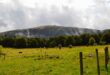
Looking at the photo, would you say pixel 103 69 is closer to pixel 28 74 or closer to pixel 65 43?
pixel 28 74

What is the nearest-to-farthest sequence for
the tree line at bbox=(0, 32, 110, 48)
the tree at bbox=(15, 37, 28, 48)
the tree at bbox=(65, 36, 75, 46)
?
the tree at bbox=(65, 36, 75, 46), the tree line at bbox=(0, 32, 110, 48), the tree at bbox=(15, 37, 28, 48)

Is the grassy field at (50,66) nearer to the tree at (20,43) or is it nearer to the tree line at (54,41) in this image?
the tree line at (54,41)

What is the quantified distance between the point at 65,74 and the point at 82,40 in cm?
12438

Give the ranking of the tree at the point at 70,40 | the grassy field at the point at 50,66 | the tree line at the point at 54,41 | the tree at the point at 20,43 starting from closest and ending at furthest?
the grassy field at the point at 50,66, the tree at the point at 70,40, the tree line at the point at 54,41, the tree at the point at 20,43

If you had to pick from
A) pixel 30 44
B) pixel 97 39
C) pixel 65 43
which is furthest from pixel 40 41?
pixel 97 39

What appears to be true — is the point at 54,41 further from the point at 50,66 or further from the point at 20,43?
the point at 50,66

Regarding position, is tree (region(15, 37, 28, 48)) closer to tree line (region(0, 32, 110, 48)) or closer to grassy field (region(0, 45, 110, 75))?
tree line (region(0, 32, 110, 48))

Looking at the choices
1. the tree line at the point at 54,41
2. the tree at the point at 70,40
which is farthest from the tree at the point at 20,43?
the tree at the point at 70,40

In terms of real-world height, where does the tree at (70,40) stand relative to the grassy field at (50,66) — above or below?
above

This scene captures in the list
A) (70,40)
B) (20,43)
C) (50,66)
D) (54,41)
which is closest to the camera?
(50,66)

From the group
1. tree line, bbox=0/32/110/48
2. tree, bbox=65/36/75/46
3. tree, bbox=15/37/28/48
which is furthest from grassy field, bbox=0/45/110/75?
tree, bbox=15/37/28/48

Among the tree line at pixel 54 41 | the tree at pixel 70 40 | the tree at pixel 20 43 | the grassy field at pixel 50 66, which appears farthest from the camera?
the tree at pixel 20 43

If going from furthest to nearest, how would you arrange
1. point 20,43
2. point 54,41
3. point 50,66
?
point 54,41 < point 20,43 < point 50,66

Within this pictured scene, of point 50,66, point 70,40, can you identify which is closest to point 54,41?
point 70,40
